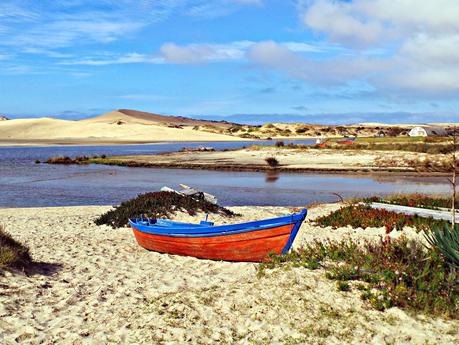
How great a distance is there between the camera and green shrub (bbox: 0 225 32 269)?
946 centimetres

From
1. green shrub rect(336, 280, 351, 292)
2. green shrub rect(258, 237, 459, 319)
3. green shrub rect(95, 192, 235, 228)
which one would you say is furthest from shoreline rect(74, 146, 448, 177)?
green shrub rect(336, 280, 351, 292)

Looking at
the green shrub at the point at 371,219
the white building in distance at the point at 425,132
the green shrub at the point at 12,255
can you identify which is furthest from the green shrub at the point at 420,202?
the white building in distance at the point at 425,132

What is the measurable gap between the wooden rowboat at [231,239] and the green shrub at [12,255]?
325 centimetres

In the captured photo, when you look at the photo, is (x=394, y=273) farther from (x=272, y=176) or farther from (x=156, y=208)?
(x=272, y=176)

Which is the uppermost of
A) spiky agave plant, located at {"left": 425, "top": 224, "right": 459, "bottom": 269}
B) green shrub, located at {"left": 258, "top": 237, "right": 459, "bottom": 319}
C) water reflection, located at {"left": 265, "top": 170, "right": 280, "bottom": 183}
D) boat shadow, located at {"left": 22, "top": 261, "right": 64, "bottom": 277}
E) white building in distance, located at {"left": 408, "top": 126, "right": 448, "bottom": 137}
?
white building in distance, located at {"left": 408, "top": 126, "right": 448, "bottom": 137}

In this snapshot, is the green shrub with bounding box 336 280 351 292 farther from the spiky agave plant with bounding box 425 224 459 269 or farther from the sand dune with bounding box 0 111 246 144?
the sand dune with bounding box 0 111 246 144

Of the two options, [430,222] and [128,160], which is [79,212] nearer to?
[430,222]

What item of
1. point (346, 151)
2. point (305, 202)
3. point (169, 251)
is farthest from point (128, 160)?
point (169, 251)

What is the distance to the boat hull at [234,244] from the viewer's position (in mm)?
10195

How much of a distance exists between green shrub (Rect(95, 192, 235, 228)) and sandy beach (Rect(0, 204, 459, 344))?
5.66 metres

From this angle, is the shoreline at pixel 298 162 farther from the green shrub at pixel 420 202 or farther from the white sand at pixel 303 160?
the green shrub at pixel 420 202

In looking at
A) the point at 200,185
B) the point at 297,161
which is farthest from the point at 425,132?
the point at 200,185

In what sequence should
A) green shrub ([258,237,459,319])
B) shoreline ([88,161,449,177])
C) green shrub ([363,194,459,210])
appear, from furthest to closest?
shoreline ([88,161,449,177]) < green shrub ([363,194,459,210]) < green shrub ([258,237,459,319])

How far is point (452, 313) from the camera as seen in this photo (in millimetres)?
6812
